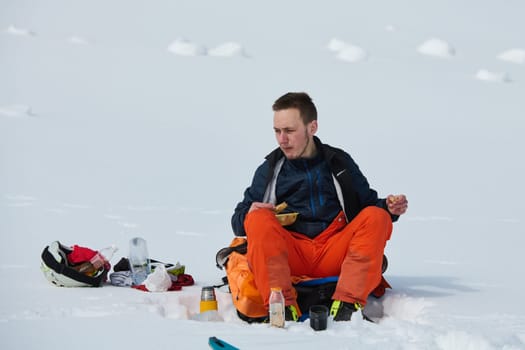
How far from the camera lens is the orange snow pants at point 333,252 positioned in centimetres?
406

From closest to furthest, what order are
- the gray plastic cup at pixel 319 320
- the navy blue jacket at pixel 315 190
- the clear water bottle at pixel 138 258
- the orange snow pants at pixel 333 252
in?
the gray plastic cup at pixel 319 320 → the orange snow pants at pixel 333 252 → the navy blue jacket at pixel 315 190 → the clear water bottle at pixel 138 258

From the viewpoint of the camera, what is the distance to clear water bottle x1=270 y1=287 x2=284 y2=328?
3.81 metres


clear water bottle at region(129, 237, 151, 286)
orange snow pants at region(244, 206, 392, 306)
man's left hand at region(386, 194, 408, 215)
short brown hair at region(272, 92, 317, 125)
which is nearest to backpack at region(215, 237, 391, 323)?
orange snow pants at region(244, 206, 392, 306)

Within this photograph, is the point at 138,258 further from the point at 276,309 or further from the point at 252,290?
the point at 276,309

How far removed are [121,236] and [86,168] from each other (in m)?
2.43

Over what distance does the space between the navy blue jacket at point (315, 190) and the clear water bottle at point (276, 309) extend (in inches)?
24.7

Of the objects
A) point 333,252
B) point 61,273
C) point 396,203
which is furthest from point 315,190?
point 61,273

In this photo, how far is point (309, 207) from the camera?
4.44 m

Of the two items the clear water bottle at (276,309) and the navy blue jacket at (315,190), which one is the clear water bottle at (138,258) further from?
the clear water bottle at (276,309)

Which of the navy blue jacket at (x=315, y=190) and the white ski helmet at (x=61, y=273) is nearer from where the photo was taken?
the navy blue jacket at (x=315, y=190)

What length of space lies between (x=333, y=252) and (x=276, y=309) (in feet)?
2.18

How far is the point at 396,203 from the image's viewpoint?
168 inches

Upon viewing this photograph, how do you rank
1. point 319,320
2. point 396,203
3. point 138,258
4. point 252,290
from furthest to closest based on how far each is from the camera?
point 138,258, point 396,203, point 252,290, point 319,320

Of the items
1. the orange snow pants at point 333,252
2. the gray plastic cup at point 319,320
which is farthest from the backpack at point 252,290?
the gray plastic cup at point 319,320
